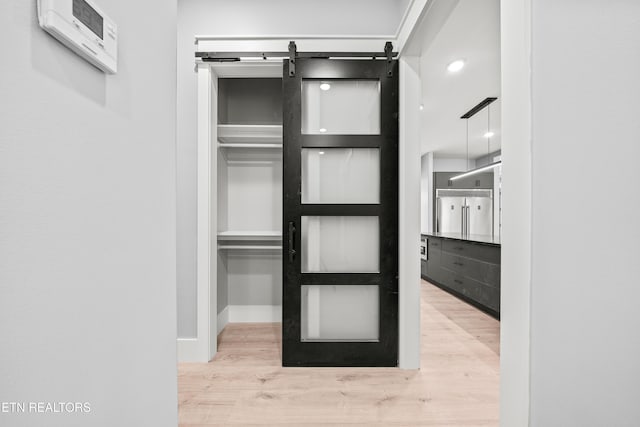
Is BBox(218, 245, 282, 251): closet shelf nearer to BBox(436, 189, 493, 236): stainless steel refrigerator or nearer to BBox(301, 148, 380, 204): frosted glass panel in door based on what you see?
BBox(301, 148, 380, 204): frosted glass panel in door

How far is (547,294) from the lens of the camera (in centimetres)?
95

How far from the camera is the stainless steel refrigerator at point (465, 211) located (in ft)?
18.8

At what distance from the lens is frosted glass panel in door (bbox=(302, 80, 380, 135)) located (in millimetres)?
2312

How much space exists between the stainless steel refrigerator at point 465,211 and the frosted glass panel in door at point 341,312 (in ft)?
13.3

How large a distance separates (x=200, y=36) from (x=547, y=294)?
8.57 ft

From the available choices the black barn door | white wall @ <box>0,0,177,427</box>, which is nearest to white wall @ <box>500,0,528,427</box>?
white wall @ <box>0,0,177,427</box>

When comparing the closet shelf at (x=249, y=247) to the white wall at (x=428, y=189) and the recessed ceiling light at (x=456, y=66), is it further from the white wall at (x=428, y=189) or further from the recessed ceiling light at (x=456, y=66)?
the white wall at (x=428, y=189)

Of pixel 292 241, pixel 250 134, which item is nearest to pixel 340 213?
pixel 292 241

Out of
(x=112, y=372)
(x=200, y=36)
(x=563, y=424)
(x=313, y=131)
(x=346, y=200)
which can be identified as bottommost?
(x=563, y=424)

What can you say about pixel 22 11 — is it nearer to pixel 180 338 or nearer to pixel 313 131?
pixel 313 131

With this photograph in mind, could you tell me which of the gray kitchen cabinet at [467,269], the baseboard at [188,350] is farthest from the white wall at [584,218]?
the gray kitchen cabinet at [467,269]

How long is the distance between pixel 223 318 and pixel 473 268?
2895 millimetres

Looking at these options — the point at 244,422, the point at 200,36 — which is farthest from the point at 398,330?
the point at 200,36

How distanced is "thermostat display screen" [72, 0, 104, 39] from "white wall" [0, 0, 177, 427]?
7 cm
